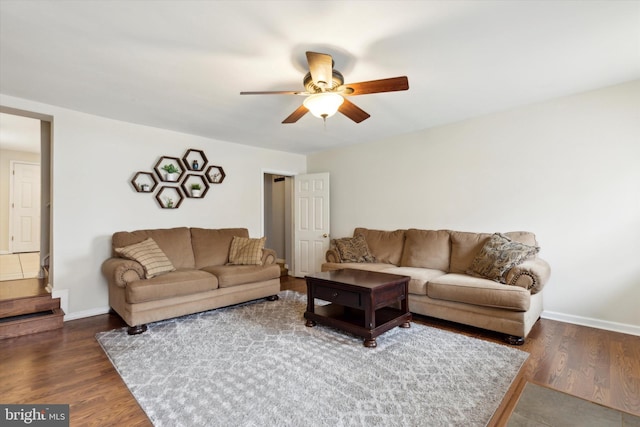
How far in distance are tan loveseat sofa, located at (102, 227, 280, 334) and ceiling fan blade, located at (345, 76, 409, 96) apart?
256 centimetres

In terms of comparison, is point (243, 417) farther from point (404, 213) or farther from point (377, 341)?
point (404, 213)

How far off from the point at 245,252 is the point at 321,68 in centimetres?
279

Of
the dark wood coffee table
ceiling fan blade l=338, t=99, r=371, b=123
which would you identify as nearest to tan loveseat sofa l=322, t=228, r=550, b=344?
the dark wood coffee table

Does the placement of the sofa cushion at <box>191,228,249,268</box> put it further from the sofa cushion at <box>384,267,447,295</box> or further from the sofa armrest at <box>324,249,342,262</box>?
the sofa cushion at <box>384,267,447,295</box>

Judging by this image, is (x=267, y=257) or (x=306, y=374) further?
(x=267, y=257)

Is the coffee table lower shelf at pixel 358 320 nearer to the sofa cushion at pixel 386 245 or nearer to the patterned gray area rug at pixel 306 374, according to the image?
the patterned gray area rug at pixel 306 374

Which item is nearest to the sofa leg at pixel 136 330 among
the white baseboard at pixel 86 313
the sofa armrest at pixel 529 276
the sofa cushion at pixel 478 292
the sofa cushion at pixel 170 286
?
the sofa cushion at pixel 170 286

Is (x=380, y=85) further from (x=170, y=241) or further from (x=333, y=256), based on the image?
(x=170, y=241)

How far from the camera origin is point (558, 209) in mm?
3281

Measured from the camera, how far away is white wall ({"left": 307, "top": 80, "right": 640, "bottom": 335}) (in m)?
2.93

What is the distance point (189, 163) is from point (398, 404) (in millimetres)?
4010

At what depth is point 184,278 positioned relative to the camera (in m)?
3.27

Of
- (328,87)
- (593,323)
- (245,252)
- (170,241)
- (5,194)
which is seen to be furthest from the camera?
(5,194)

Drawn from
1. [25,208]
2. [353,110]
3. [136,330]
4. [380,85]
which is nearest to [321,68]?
[380,85]
